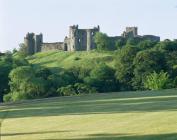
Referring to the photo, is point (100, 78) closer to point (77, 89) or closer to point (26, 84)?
point (77, 89)

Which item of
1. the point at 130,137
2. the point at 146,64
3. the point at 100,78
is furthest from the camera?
the point at 100,78

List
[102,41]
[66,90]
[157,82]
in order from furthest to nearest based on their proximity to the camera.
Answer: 1. [102,41]
2. [66,90]
3. [157,82]

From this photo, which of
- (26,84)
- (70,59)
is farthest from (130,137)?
(70,59)

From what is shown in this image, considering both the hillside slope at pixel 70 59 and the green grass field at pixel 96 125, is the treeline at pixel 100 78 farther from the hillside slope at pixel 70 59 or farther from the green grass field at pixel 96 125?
the green grass field at pixel 96 125

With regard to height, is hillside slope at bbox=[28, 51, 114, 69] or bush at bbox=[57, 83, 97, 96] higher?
hillside slope at bbox=[28, 51, 114, 69]

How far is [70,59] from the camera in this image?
164 metres

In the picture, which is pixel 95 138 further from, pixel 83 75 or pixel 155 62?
pixel 83 75

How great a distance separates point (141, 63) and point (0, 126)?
8675cm

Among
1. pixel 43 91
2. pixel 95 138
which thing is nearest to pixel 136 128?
pixel 95 138

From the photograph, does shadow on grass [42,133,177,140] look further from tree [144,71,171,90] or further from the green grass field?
tree [144,71,171,90]

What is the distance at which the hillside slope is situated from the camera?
15262 cm

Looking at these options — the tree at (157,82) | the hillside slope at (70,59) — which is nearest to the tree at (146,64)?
the tree at (157,82)

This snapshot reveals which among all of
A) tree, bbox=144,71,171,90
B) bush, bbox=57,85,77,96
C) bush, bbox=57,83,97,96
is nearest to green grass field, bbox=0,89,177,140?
tree, bbox=144,71,171,90

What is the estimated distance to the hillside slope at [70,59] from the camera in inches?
6009
